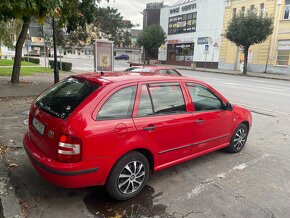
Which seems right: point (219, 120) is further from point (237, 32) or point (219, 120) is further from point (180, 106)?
point (237, 32)

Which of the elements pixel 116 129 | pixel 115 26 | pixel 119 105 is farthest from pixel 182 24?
pixel 116 129

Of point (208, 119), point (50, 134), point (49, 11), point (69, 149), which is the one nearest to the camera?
point (69, 149)

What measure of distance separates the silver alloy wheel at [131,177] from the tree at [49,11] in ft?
9.43

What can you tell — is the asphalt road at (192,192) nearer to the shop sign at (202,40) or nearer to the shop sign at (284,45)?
the shop sign at (284,45)

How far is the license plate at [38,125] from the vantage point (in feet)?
11.2

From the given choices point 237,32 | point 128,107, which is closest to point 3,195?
point 128,107

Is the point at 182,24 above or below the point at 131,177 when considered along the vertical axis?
above

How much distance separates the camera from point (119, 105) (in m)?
3.40

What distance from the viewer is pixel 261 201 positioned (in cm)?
362

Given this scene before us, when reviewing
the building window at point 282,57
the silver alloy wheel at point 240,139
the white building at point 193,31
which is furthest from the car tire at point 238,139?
the white building at point 193,31

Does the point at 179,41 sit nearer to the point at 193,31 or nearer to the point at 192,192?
the point at 193,31

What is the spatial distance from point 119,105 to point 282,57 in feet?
93.5

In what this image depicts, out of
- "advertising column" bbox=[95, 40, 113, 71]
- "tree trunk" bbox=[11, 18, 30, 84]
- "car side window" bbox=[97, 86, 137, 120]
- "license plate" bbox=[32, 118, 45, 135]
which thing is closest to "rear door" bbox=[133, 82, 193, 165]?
"car side window" bbox=[97, 86, 137, 120]

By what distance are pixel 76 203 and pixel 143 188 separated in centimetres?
92
